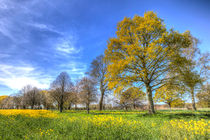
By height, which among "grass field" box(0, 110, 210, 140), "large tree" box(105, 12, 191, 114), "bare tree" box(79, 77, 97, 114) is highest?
"large tree" box(105, 12, 191, 114)

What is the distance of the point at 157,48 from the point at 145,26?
10.3 ft

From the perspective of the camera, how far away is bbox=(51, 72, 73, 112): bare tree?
24234 millimetres

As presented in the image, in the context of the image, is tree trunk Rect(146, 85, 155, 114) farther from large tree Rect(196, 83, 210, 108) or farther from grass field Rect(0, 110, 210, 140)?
large tree Rect(196, 83, 210, 108)

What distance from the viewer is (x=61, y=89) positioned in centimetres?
2472

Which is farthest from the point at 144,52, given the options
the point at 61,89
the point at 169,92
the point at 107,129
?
the point at 61,89

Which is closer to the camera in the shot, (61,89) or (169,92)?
(169,92)

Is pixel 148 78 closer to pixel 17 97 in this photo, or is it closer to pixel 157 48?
pixel 157 48

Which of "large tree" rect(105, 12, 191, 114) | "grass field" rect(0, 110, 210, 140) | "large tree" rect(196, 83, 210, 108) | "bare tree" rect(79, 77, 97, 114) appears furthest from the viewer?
"large tree" rect(196, 83, 210, 108)

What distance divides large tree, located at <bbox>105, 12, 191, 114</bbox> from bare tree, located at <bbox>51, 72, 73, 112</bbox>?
14513 mm

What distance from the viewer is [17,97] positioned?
189 ft

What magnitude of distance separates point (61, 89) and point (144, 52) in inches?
765

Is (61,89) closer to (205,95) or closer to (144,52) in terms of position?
(144,52)

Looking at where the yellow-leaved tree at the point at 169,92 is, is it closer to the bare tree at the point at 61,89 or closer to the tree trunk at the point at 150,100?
the tree trunk at the point at 150,100

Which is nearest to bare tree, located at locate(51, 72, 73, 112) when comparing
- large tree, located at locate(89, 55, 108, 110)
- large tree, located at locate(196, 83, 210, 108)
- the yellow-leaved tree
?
large tree, located at locate(89, 55, 108, 110)
